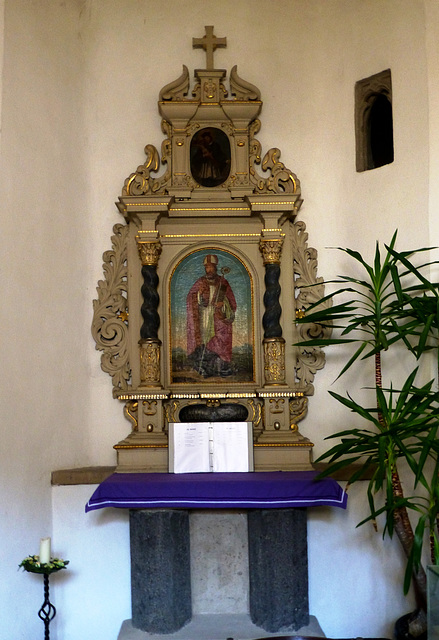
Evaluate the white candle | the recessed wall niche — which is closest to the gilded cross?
the recessed wall niche

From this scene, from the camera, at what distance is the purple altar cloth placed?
4949mm

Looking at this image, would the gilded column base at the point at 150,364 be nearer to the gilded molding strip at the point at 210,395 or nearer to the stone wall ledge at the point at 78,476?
the gilded molding strip at the point at 210,395

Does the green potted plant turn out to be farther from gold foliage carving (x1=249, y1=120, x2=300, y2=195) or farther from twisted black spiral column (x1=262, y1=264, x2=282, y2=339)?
gold foliage carving (x1=249, y1=120, x2=300, y2=195)

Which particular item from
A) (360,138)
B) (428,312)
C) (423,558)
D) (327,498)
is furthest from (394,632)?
(360,138)

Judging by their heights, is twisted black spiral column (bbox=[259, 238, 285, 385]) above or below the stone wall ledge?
above

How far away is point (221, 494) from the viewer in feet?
16.3

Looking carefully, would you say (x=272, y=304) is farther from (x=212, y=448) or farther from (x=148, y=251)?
(x=212, y=448)

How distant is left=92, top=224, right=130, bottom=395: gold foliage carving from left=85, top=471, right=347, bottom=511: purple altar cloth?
1094 millimetres

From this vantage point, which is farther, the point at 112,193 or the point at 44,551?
the point at 112,193

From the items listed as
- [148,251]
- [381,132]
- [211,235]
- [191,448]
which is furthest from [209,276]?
[381,132]

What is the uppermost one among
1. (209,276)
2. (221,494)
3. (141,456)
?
(209,276)

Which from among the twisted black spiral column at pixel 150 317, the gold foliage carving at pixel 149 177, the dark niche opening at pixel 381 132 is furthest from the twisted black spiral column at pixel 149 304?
the dark niche opening at pixel 381 132

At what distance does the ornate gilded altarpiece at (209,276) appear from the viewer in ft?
19.2

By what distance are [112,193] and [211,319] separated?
49.1 inches
